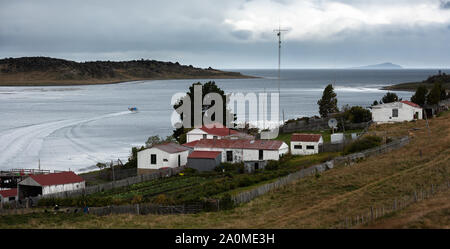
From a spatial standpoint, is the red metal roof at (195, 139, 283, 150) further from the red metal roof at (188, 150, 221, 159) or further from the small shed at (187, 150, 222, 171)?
the small shed at (187, 150, 222, 171)

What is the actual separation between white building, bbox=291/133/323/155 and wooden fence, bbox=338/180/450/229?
19.3 meters

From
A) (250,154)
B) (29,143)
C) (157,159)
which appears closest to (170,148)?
(157,159)

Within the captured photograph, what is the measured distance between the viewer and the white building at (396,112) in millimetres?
55312

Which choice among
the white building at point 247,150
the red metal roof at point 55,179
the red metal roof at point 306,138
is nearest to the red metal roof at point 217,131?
the white building at point 247,150

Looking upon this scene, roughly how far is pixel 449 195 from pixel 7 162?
4492cm

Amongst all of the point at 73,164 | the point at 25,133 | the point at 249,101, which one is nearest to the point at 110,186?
the point at 73,164

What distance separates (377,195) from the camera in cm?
2555

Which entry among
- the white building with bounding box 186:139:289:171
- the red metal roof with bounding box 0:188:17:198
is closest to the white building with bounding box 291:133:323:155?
the white building with bounding box 186:139:289:171

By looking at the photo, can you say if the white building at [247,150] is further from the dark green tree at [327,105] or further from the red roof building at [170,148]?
the dark green tree at [327,105]

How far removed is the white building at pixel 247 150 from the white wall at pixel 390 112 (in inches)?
615

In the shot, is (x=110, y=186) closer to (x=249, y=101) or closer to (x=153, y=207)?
(x=153, y=207)

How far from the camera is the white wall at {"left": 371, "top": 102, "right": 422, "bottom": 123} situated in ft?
181

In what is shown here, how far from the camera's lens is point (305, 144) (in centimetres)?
4553

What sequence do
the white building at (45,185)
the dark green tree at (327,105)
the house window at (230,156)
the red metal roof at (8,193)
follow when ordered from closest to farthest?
1. the white building at (45,185)
2. the red metal roof at (8,193)
3. the house window at (230,156)
4. the dark green tree at (327,105)
